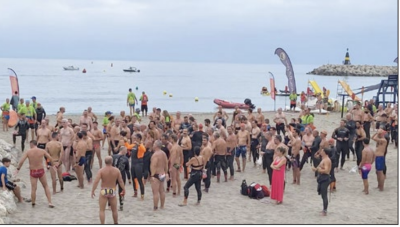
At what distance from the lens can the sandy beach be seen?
369 inches

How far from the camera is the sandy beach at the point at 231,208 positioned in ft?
30.7

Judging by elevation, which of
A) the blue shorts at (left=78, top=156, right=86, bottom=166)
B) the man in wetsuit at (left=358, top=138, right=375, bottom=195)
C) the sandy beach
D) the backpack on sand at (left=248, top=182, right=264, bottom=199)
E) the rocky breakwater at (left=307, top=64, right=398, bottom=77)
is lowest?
the sandy beach

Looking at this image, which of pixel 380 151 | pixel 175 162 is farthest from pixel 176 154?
pixel 380 151

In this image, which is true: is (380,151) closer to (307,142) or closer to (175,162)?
(307,142)

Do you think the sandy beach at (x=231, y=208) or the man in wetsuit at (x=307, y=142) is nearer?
the sandy beach at (x=231, y=208)

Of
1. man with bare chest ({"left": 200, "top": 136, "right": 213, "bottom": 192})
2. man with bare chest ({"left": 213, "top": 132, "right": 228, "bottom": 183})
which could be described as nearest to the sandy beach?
man with bare chest ({"left": 200, "top": 136, "right": 213, "bottom": 192})

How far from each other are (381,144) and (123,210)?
5.58m

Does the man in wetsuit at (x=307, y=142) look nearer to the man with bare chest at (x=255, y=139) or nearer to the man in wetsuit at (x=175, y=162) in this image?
the man with bare chest at (x=255, y=139)

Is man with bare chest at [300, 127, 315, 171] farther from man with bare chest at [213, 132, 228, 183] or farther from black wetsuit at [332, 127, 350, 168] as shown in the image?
man with bare chest at [213, 132, 228, 183]

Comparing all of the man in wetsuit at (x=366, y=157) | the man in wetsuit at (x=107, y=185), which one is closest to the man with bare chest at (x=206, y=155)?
the man in wetsuit at (x=107, y=185)

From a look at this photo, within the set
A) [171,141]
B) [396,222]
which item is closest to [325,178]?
[396,222]

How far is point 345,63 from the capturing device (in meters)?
132

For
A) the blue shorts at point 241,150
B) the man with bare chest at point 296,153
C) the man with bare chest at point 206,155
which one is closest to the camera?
the man with bare chest at point 206,155

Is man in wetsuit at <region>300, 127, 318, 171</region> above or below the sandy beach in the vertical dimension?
above
